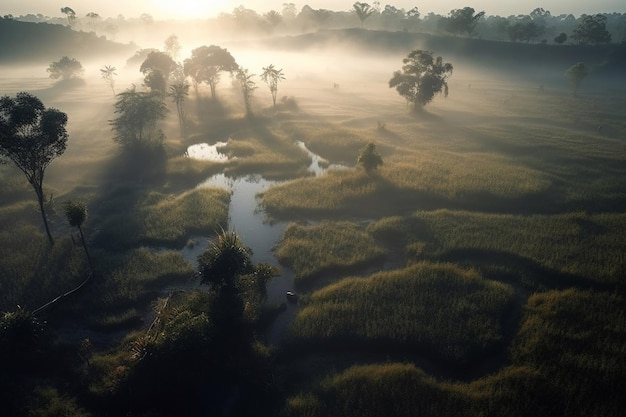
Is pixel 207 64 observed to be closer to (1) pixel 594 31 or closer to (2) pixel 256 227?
(2) pixel 256 227

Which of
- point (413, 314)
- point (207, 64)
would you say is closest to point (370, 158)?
point (413, 314)

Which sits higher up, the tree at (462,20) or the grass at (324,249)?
the tree at (462,20)

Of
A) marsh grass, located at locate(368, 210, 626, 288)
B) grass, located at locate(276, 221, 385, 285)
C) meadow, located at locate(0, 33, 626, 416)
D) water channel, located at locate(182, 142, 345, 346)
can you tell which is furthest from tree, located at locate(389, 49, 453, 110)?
grass, located at locate(276, 221, 385, 285)

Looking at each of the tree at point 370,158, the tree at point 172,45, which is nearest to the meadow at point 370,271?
the tree at point 370,158

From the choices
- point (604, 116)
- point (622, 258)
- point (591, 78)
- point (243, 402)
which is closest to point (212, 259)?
point (243, 402)

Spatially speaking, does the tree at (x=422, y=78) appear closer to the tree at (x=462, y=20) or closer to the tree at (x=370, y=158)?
the tree at (x=370, y=158)

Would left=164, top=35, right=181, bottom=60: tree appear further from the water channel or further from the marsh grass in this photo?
the marsh grass

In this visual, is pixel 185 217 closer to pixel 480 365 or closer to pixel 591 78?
pixel 480 365
